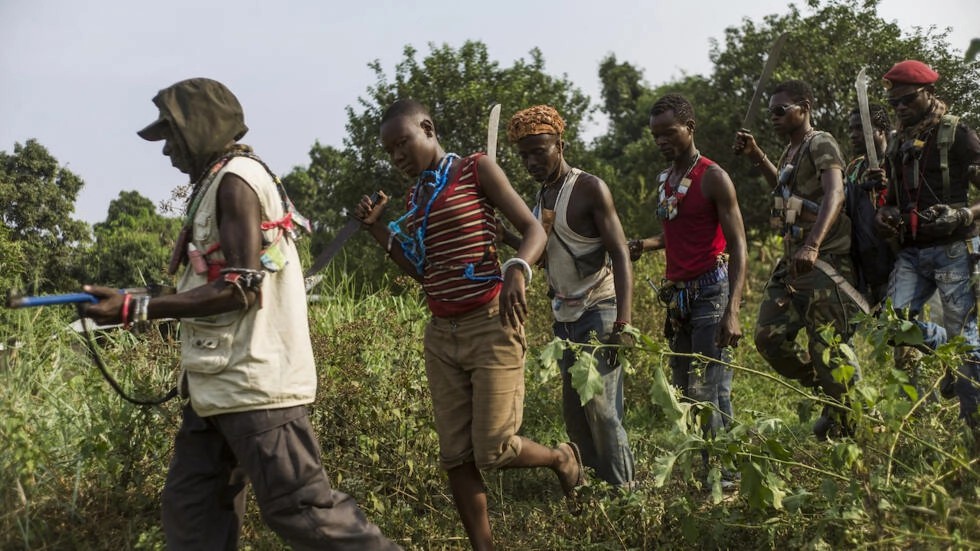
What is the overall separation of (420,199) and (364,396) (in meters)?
1.15

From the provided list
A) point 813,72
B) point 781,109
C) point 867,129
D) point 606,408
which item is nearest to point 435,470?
point 606,408

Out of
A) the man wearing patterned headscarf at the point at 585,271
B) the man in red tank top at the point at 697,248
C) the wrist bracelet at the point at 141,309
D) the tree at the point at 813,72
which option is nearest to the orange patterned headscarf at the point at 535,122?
the man wearing patterned headscarf at the point at 585,271

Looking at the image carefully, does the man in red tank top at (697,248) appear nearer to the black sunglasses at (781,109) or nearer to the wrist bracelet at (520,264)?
the black sunglasses at (781,109)

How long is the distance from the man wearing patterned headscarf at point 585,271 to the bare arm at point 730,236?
560 mm

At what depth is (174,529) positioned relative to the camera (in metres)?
3.43

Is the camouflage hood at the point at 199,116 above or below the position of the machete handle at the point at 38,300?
above

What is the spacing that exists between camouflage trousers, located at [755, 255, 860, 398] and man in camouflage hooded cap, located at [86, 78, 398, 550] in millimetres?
2959

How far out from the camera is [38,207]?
5742 millimetres

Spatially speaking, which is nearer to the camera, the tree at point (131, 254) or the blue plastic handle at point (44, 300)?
the blue plastic handle at point (44, 300)

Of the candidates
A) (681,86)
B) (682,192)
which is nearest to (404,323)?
(682,192)

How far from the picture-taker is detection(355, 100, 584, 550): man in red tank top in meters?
4.03

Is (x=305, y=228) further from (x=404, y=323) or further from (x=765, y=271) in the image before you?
(x=765, y=271)

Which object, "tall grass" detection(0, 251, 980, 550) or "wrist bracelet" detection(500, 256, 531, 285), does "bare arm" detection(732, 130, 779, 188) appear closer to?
"tall grass" detection(0, 251, 980, 550)

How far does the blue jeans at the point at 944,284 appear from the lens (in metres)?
5.20
